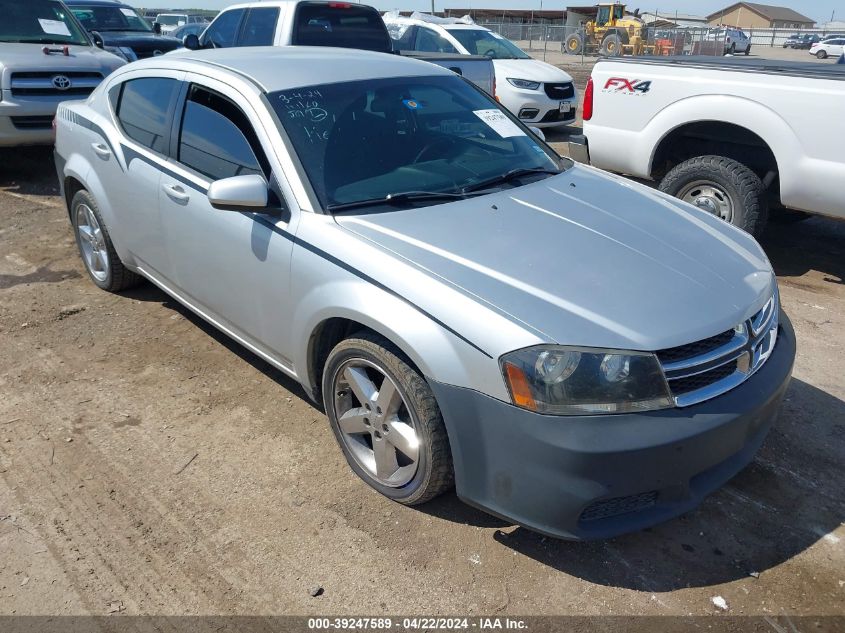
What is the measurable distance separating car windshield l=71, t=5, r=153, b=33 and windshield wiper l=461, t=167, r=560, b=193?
38.0 feet

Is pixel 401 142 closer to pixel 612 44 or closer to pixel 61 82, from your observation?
pixel 61 82

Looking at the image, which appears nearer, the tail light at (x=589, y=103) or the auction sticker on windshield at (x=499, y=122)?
the auction sticker on windshield at (x=499, y=122)

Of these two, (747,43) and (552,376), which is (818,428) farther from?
(747,43)

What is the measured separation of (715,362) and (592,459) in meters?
0.62

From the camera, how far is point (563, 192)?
3523 millimetres

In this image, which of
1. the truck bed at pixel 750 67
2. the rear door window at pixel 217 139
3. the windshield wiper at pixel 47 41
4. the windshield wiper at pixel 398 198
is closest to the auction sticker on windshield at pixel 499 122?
the windshield wiper at pixel 398 198

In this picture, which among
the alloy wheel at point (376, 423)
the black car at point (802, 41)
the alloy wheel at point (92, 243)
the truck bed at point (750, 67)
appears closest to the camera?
the alloy wheel at point (376, 423)

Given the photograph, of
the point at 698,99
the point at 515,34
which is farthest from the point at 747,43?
the point at 698,99

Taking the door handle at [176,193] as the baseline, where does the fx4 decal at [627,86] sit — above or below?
above

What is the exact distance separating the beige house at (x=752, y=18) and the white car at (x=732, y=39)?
159ft

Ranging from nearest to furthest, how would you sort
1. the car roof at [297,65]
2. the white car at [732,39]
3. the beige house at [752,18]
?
the car roof at [297,65], the white car at [732,39], the beige house at [752,18]

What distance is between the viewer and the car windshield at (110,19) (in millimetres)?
12594

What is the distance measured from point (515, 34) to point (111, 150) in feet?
153

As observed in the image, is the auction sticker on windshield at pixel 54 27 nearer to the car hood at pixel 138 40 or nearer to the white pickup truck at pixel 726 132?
the car hood at pixel 138 40
